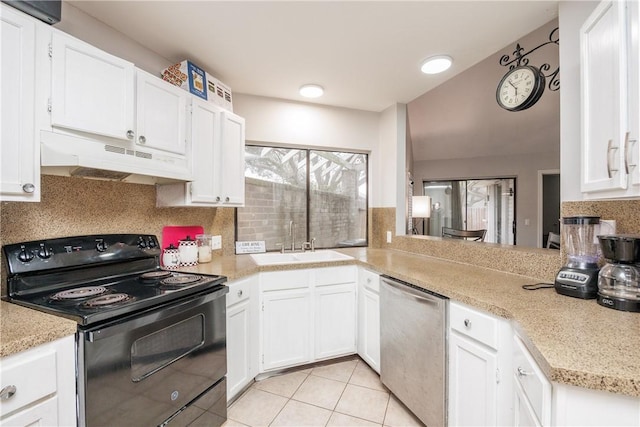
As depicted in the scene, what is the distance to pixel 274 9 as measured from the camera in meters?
1.57

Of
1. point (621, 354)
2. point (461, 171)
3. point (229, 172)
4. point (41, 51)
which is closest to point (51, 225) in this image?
point (41, 51)

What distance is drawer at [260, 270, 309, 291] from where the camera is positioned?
6.94 feet

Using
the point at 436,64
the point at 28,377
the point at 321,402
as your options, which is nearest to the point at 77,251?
the point at 28,377

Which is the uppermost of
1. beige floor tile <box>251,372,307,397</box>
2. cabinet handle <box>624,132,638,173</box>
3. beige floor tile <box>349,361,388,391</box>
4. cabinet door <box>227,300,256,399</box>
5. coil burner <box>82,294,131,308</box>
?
cabinet handle <box>624,132,638,173</box>

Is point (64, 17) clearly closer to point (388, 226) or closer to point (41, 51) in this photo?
point (41, 51)

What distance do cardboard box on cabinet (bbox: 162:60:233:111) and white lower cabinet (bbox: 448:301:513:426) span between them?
2128 mm

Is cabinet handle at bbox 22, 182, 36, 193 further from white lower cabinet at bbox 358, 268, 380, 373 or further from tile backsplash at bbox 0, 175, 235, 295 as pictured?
white lower cabinet at bbox 358, 268, 380, 373

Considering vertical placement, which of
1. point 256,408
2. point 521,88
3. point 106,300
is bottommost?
point 256,408

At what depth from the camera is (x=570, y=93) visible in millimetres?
1453

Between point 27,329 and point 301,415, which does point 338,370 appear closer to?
point 301,415

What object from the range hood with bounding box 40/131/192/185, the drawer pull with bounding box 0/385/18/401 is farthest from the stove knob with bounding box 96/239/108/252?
the drawer pull with bounding box 0/385/18/401

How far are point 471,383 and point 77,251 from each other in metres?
2.12

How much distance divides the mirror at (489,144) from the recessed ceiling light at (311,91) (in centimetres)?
157

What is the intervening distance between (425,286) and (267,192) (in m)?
1.83
